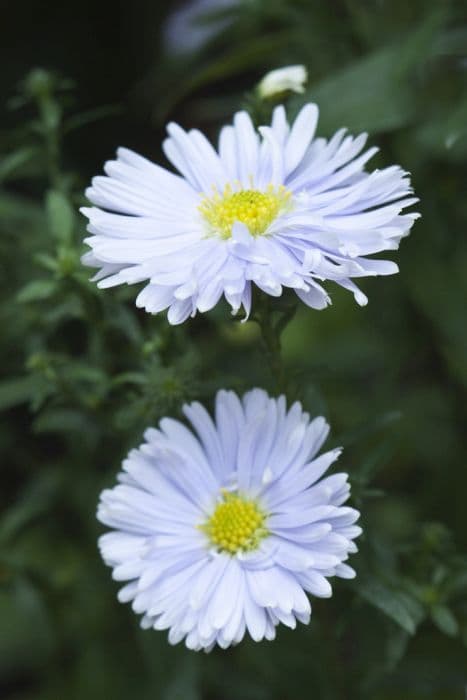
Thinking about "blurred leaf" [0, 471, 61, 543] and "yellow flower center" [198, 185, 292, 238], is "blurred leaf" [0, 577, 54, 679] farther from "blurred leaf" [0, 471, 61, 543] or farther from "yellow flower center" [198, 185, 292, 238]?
"yellow flower center" [198, 185, 292, 238]

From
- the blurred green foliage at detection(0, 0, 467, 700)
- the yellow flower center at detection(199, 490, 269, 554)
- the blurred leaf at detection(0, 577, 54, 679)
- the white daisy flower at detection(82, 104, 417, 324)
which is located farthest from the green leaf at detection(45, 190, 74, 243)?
the blurred leaf at detection(0, 577, 54, 679)

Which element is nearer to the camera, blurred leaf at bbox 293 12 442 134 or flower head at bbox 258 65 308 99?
flower head at bbox 258 65 308 99

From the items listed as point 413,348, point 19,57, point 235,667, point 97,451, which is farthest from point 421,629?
point 19,57

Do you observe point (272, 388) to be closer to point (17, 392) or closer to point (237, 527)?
point (237, 527)

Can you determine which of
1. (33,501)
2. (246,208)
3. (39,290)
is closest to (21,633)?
(33,501)

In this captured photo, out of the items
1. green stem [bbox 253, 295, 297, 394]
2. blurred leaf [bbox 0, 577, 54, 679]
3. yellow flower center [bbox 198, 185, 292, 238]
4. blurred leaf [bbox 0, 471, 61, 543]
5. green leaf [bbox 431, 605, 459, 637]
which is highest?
yellow flower center [bbox 198, 185, 292, 238]
